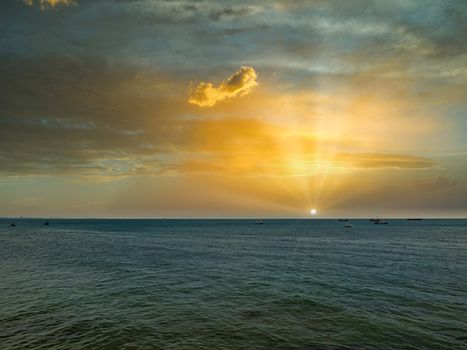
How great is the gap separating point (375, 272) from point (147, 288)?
41.2m

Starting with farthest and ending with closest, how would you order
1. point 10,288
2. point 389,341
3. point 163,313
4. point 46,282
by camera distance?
point 46,282, point 10,288, point 163,313, point 389,341

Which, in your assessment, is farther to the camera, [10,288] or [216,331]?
[10,288]

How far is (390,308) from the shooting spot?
33250mm

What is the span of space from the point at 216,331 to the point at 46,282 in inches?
1346

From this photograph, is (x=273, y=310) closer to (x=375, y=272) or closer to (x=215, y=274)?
(x=215, y=274)

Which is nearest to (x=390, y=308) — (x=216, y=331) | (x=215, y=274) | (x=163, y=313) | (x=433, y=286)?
(x=433, y=286)

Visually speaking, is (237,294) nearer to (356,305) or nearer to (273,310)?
(273,310)

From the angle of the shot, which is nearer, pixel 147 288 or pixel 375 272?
pixel 147 288

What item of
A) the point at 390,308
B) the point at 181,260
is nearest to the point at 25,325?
the point at 390,308

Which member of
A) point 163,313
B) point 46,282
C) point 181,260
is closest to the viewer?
point 163,313

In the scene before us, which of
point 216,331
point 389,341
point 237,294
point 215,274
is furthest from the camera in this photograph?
point 215,274

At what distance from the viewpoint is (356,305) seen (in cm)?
3419

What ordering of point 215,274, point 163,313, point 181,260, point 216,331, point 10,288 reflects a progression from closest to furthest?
point 216,331, point 163,313, point 10,288, point 215,274, point 181,260

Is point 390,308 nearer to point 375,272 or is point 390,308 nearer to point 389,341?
point 389,341
